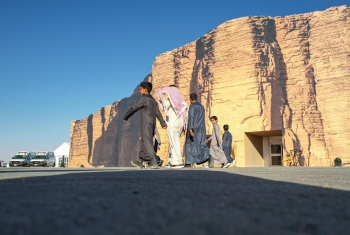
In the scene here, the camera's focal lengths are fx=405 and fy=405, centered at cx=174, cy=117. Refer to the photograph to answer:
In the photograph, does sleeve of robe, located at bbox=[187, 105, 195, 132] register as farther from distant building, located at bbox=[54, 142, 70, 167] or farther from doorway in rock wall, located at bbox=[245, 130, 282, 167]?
distant building, located at bbox=[54, 142, 70, 167]

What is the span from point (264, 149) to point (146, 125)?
23.8 meters

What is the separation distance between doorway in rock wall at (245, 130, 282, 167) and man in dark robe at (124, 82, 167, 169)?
777 inches

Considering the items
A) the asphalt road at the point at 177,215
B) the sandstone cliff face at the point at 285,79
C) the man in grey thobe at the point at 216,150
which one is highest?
the sandstone cliff face at the point at 285,79

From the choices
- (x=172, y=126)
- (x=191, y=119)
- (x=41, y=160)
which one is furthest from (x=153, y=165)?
(x=41, y=160)

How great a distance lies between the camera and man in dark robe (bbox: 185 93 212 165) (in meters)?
11.0

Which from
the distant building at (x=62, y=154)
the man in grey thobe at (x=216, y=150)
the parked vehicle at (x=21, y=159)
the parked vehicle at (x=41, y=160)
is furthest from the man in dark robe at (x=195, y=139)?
the distant building at (x=62, y=154)

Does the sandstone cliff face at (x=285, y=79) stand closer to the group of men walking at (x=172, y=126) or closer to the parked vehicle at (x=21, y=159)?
the parked vehicle at (x=21, y=159)

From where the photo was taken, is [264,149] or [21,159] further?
[21,159]

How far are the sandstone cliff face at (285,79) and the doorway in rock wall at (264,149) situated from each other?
0.64 m

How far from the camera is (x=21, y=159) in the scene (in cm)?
3681

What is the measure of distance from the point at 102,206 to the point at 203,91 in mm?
32363

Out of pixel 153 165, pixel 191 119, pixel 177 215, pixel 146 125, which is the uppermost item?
pixel 191 119

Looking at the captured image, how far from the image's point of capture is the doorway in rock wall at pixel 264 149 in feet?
94.8

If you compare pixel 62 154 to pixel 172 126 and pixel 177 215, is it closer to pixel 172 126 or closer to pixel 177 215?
pixel 172 126
